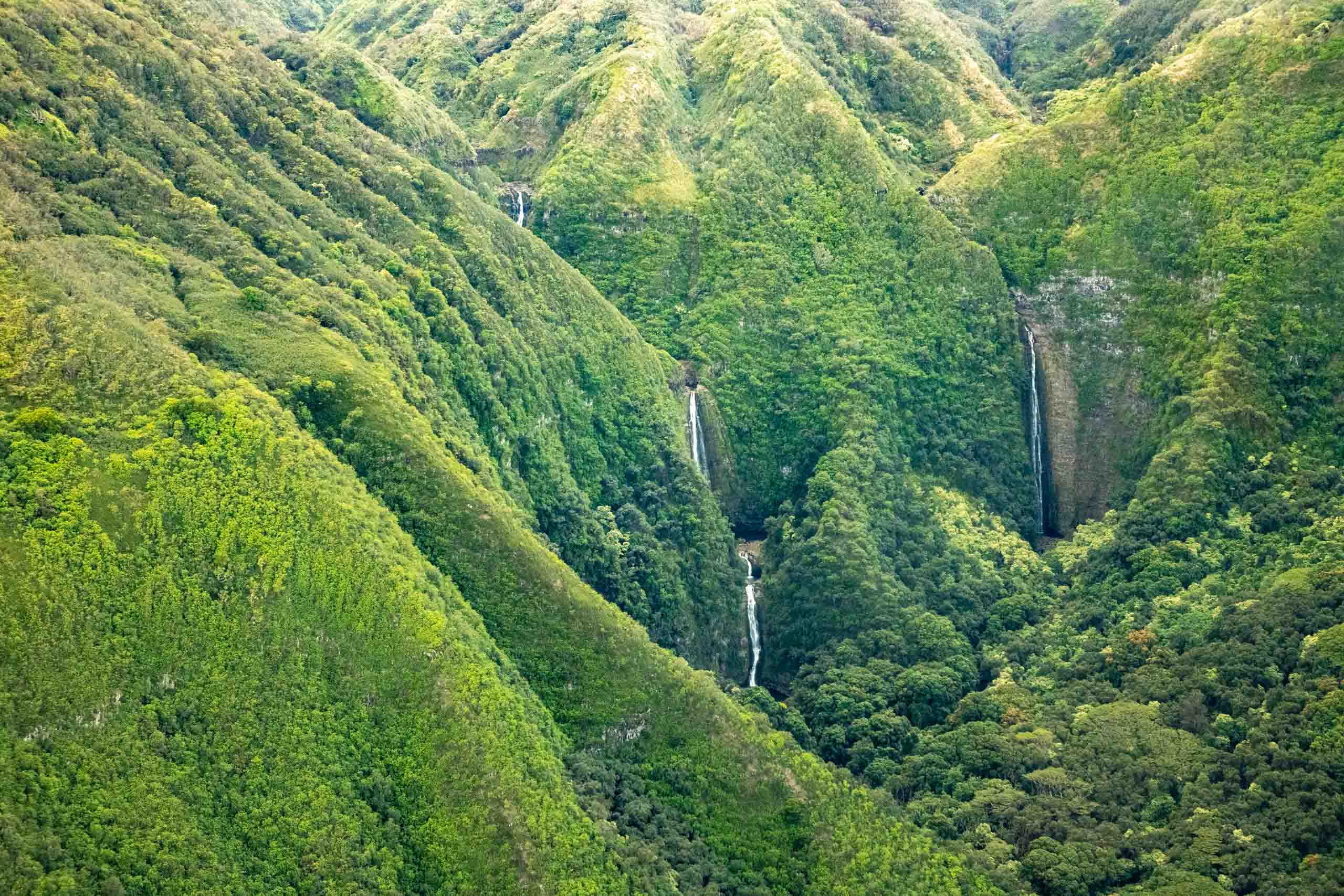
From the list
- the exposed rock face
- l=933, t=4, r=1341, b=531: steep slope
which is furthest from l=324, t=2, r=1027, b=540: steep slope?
l=933, t=4, r=1341, b=531: steep slope

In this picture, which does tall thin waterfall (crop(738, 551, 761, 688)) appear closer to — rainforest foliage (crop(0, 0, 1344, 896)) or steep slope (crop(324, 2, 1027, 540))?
rainforest foliage (crop(0, 0, 1344, 896))

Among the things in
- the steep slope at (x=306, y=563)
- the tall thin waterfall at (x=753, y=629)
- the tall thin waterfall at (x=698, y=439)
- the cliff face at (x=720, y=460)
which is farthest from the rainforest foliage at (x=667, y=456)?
the tall thin waterfall at (x=753, y=629)

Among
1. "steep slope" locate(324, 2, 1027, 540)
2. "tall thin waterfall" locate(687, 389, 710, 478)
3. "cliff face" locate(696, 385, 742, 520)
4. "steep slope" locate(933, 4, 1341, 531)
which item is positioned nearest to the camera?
"steep slope" locate(933, 4, 1341, 531)

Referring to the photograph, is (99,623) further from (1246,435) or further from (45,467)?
(1246,435)

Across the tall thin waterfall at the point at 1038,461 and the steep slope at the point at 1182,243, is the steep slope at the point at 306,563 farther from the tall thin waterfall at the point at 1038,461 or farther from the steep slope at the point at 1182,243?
the steep slope at the point at 1182,243

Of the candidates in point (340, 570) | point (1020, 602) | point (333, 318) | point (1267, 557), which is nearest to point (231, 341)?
point (333, 318)
